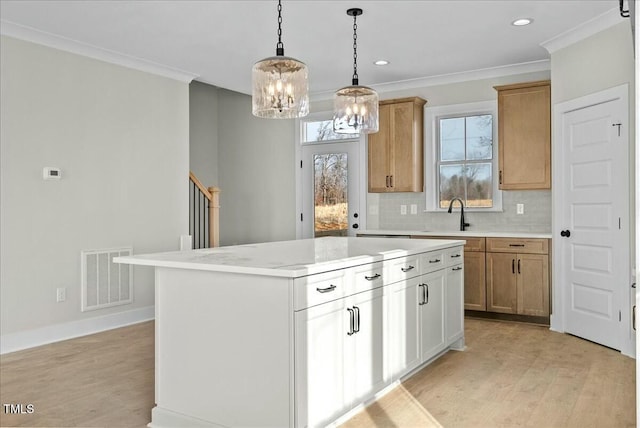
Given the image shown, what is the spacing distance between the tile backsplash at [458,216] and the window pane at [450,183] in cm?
16

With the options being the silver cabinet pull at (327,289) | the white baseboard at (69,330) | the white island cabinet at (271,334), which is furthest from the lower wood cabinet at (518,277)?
the white baseboard at (69,330)

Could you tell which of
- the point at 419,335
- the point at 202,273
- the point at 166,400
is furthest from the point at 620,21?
the point at 166,400

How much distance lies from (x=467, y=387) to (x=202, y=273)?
186 centimetres

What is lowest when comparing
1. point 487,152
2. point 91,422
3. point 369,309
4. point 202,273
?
point 91,422

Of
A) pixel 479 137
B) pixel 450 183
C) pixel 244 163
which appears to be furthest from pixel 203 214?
pixel 479 137

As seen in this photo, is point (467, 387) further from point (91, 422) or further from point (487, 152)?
point (487, 152)

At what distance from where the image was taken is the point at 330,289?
2594mm

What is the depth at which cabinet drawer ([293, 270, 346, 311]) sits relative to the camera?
2377mm

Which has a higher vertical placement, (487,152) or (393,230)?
(487,152)

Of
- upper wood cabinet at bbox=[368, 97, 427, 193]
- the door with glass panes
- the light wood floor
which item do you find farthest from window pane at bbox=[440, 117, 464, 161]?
the light wood floor

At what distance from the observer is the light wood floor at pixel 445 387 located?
2885 millimetres

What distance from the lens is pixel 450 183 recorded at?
6348mm

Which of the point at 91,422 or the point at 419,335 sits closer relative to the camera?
the point at 91,422

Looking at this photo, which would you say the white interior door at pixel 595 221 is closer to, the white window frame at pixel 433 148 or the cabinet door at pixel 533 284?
the cabinet door at pixel 533 284
